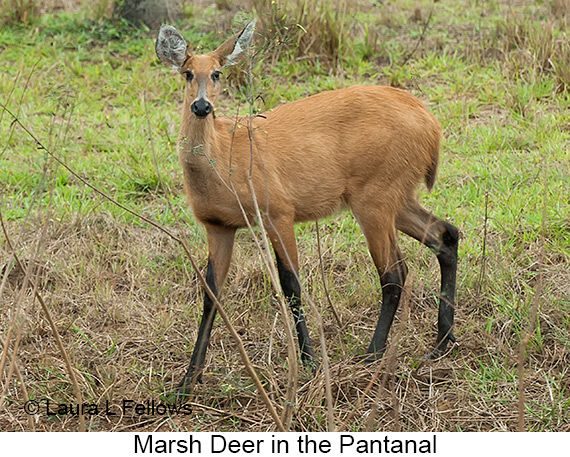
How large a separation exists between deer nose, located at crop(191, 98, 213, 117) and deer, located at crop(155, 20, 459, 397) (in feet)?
0.98

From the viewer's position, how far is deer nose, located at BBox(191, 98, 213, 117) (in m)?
3.72

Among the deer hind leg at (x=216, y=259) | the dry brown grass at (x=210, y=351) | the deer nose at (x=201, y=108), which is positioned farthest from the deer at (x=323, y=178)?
the deer nose at (x=201, y=108)

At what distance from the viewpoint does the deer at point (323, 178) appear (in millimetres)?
4121

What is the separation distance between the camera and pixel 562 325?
4.30 metres

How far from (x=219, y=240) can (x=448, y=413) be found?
4.79ft

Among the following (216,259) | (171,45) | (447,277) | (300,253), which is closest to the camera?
(171,45)

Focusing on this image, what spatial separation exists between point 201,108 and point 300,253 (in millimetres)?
1657

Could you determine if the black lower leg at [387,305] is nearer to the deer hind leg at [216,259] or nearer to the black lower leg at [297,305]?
the black lower leg at [297,305]

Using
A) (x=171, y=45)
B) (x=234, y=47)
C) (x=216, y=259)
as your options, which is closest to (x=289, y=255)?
(x=216, y=259)

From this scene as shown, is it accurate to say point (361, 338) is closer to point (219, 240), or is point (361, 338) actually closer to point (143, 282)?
point (219, 240)

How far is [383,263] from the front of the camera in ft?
14.6

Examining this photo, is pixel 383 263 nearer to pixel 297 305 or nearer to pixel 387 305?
pixel 387 305

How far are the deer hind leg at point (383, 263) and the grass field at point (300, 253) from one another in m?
0.14

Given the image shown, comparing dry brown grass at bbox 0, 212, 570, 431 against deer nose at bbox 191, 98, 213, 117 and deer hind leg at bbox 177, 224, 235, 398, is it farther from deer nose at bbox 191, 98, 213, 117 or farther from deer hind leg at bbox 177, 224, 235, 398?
deer nose at bbox 191, 98, 213, 117
